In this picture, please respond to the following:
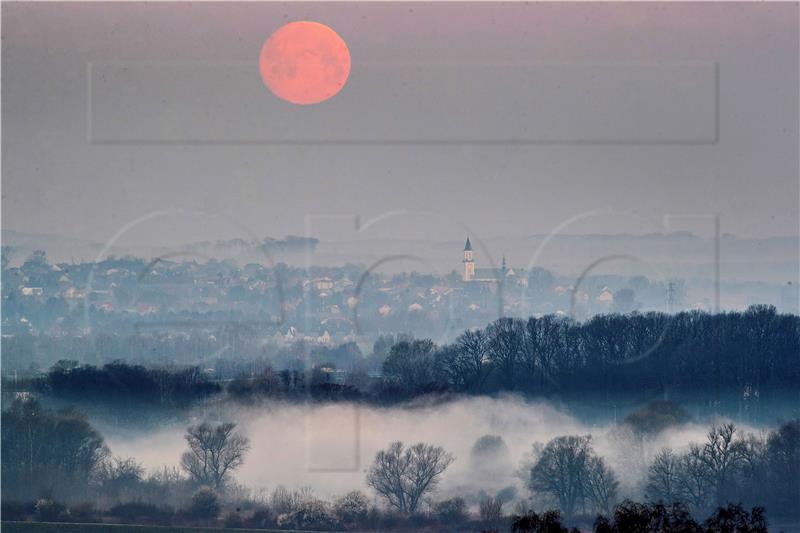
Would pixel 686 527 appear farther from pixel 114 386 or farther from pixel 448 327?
pixel 114 386

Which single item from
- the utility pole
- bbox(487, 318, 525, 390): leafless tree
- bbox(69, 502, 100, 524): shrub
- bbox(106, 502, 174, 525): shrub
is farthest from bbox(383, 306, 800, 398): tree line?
bbox(69, 502, 100, 524): shrub

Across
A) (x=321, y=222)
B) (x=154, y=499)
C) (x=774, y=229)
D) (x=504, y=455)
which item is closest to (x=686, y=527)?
(x=504, y=455)

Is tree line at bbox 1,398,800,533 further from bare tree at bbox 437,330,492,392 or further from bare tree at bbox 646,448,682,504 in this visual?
bare tree at bbox 437,330,492,392

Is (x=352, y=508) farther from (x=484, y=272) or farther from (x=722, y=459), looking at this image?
(x=722, y=459)

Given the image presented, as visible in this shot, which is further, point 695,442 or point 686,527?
point 695,442

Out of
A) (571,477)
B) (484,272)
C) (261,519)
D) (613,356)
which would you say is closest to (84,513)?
(261,519)
